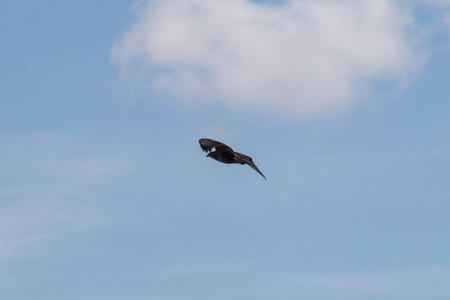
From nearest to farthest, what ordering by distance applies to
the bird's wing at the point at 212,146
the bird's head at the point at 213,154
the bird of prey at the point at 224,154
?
the bird's wing at the point at 212,146
the bird of prey at the point at 224,154
the bird's head at the point at 213,154

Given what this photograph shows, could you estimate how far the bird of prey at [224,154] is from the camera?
54000 mm

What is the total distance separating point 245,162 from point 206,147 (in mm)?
2774

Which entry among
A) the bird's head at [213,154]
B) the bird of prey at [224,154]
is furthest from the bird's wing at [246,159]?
the bird's head at [213,154]

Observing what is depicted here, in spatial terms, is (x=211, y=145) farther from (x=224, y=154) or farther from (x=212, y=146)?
(x=224, y=154)

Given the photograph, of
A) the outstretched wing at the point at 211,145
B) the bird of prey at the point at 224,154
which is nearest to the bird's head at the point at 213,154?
the bird of prey at the point at 224,154

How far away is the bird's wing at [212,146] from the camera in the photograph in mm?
53875

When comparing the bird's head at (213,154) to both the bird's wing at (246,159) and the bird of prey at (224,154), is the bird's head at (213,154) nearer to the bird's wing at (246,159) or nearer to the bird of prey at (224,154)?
the bird of prey at (224,154)

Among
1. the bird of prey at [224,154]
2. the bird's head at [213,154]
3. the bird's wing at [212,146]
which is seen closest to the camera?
the bird's wing at [212,146]

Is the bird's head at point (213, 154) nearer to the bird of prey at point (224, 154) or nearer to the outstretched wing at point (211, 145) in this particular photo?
the bird of prey at point (224, 154)

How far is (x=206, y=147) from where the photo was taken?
54594 millimetres

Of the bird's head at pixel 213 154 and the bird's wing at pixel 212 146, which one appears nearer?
the bird's wing at pixel 212 146

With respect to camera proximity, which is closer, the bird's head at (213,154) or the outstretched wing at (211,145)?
the outstretched wing at (211,145)

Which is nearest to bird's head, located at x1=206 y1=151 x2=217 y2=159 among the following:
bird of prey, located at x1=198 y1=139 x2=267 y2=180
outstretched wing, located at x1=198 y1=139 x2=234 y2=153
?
bird of prey, located at x1=198 y1=139 x2=267 y2=180

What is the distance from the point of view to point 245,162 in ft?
178
